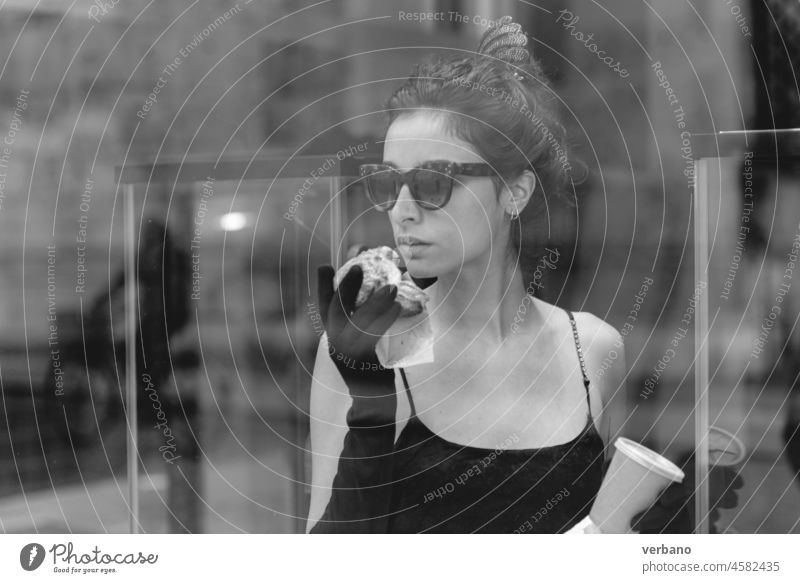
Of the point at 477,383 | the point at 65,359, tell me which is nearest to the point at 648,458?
the point at 477,383

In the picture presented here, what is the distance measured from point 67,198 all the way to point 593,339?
0.92 meters

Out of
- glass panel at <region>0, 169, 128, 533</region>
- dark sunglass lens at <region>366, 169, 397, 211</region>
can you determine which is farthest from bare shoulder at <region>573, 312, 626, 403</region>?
glass panel at <region>0, 169, 128, 533</region>

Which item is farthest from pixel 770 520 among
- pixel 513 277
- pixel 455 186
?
pixel 455 186

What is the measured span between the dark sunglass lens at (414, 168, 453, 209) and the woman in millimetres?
59

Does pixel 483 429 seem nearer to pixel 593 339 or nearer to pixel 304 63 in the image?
pixel 593 339

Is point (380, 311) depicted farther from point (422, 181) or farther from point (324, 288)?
point (422, 181)

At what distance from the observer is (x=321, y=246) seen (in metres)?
1.37

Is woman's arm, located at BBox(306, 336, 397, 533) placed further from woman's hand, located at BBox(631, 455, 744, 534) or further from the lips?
woman's hand, located at BBox(631, 455, 744, 534)

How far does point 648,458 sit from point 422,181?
0.60 metres

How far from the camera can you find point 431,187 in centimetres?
132

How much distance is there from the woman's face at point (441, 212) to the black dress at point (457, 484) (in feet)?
0.62

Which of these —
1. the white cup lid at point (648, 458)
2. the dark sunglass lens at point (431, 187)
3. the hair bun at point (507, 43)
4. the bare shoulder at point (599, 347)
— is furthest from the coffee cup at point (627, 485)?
the hair bun at point (507, 43)

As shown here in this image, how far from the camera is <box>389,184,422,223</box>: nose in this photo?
1326 mm
